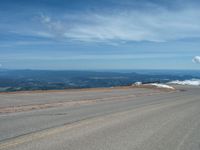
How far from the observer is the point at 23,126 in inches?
408

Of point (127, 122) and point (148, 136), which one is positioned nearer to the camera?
point (148, 136)

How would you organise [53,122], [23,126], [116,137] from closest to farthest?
[116,137]
[23,126]
[53,122]

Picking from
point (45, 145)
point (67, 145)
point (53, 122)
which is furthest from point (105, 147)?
point (53, 122)

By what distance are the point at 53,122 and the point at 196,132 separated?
487 centimetres

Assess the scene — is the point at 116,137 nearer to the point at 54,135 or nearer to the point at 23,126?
the point at 54,135

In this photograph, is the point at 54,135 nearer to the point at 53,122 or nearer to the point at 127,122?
the point at 53,122

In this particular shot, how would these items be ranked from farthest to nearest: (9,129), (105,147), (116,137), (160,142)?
(9,129)
(116,137)
(160,142)
(105,147)

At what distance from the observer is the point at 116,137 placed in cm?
872

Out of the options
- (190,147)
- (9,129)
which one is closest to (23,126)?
(9,129)

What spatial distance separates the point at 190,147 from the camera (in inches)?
299

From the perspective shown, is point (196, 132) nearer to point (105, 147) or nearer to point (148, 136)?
point (148, 136)

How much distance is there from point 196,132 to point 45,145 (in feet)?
16.2

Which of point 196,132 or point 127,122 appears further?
point 127,122

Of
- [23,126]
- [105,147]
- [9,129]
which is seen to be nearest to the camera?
[105,147]
